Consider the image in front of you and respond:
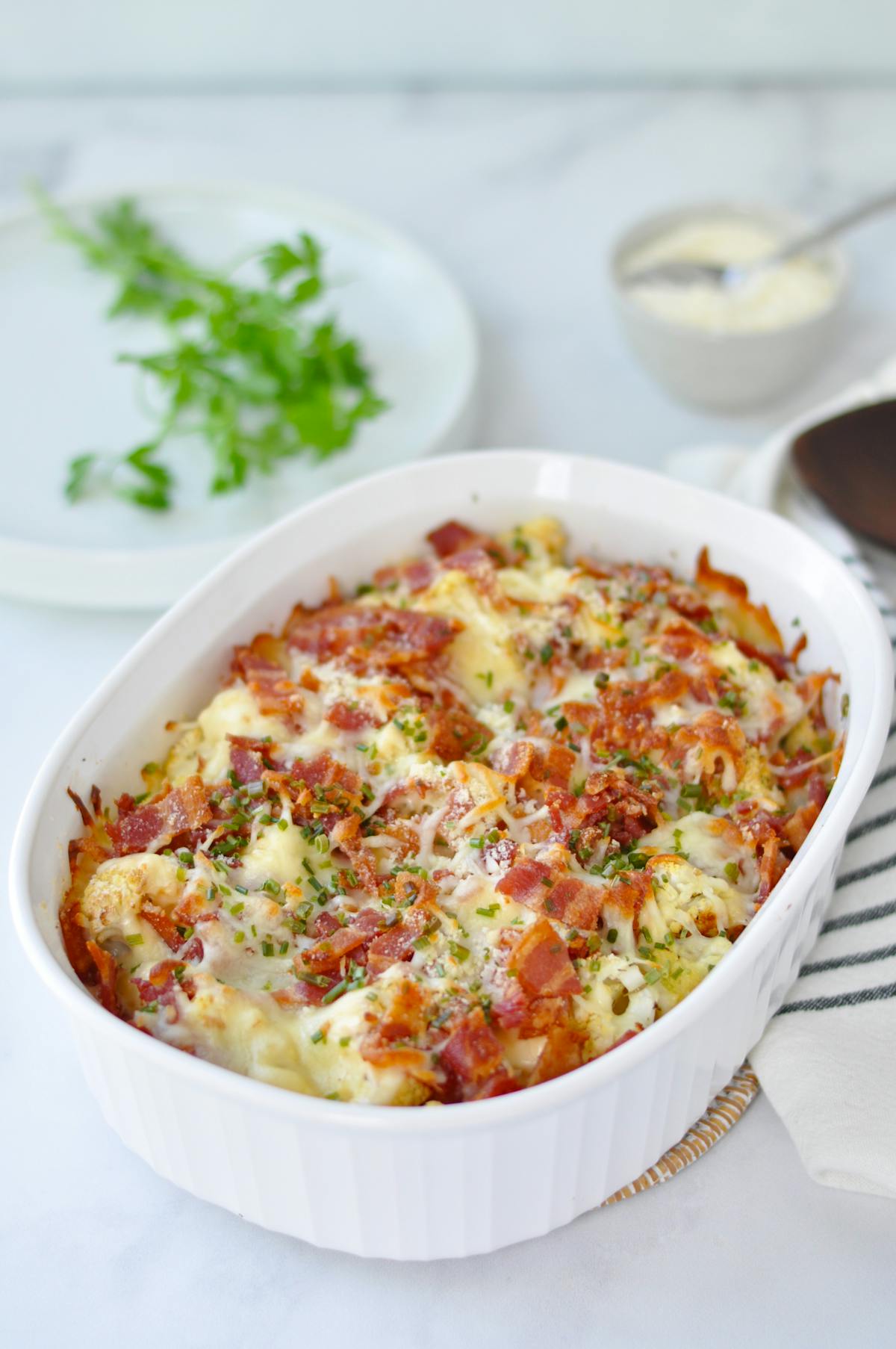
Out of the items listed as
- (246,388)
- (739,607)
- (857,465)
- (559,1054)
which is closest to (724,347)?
(857,465)

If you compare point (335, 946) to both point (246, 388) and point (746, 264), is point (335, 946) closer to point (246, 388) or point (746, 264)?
point (246, 388)

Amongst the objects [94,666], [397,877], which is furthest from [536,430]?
[397,877]

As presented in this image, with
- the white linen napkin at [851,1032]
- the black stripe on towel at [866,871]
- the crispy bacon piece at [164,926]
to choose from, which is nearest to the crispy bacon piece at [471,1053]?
the crispy bacon piece at [164,926]

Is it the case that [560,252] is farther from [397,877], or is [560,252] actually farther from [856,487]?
[397,877]

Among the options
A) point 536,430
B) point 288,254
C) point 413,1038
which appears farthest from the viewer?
point 536,430

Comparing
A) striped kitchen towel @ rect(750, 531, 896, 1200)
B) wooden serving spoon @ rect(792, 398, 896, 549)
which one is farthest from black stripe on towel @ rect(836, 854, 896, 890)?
wooden serving spoon @ rect(792, 398, 896, 549)

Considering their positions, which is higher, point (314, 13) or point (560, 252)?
point (314, 13)
